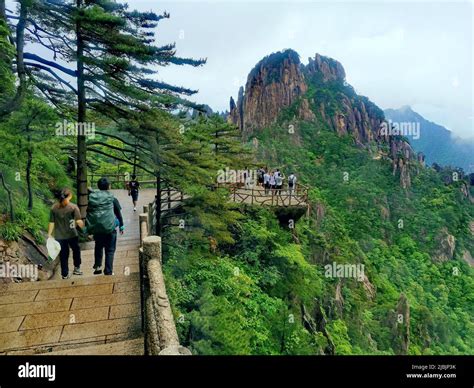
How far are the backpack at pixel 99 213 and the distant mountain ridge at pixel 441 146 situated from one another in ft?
196

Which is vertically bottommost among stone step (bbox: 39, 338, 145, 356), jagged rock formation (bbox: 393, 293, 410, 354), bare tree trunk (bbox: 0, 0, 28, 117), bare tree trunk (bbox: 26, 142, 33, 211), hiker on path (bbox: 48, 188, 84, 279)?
jagged rock formation (bbox: 393, 293, 410, 354)

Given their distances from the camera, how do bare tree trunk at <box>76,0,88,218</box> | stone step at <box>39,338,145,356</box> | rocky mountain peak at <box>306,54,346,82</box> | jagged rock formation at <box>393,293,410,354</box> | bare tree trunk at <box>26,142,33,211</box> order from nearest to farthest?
stone step at <box>39,338,145,356</box> < bare tree trunk at <box>26,142,33,211</box> < bare tree trunk at <box>76,0,88,218</box> < jagged rock formation at <box>393,293,410,354</box> < rocky mountain peak at <box>306,54,346,82</box>

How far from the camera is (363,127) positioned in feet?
163

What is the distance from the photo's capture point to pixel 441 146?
217 ft

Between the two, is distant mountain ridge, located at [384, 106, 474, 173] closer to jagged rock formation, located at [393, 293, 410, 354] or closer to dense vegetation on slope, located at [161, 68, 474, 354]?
dense vegetation on slope, located at [161, 68, 474, 354]

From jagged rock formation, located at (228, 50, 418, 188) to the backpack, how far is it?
3825 centimetres

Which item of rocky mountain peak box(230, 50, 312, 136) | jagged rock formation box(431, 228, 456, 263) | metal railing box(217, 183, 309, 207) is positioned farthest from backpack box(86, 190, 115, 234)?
rocky mountain peak box(230, 50, 312, 136)

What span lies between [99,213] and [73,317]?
120cm

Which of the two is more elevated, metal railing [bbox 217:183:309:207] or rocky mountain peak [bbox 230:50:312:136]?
rocky mountain peak [bbox 230:50:312:136]

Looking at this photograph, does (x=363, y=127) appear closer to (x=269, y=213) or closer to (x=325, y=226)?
(x=325, y=226)

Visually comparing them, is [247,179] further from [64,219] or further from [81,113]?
[64,219]

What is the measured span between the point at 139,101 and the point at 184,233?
4297 millimetres

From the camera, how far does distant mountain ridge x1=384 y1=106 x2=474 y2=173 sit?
57625mm
